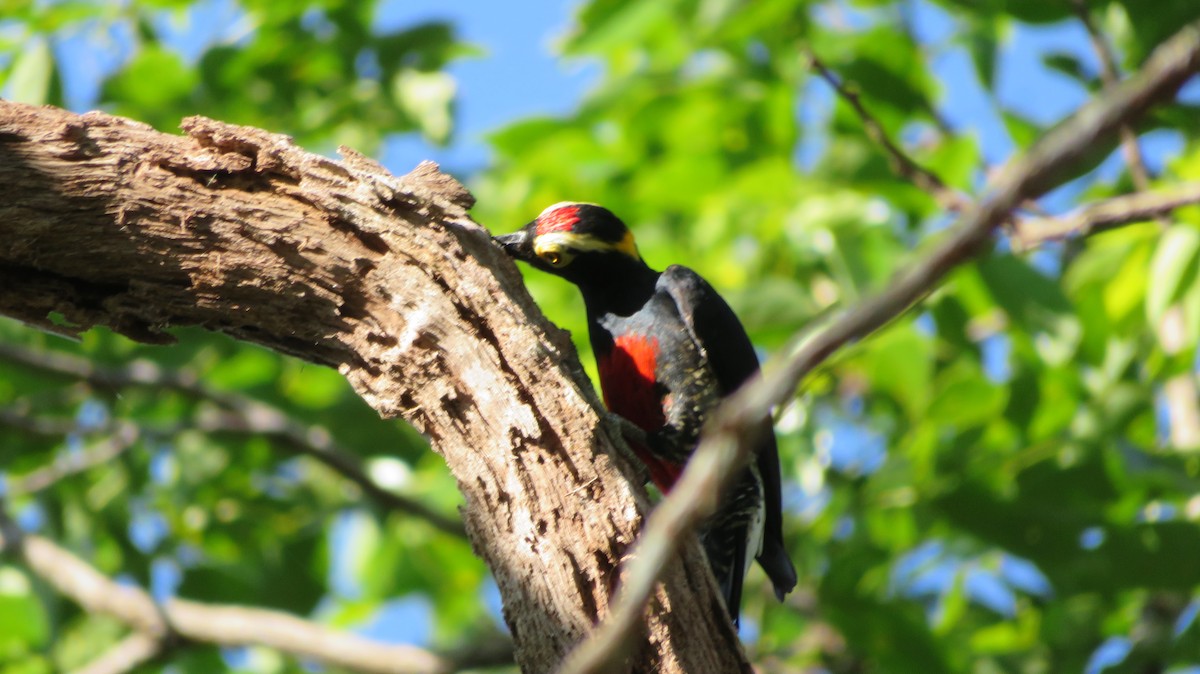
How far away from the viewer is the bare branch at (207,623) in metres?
5.48

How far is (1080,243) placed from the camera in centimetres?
560

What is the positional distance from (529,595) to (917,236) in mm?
3519

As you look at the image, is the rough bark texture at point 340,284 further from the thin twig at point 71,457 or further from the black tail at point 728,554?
the thin twig at point 71,457

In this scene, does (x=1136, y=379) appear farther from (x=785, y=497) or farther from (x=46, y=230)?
(x=46, y=230)

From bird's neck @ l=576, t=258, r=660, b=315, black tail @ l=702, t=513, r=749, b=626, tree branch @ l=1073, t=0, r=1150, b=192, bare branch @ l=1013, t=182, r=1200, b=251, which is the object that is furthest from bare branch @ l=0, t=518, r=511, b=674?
tree branch @ l=1073, t=0, r=1150, b=192

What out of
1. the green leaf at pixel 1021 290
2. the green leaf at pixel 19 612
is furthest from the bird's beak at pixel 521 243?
the green leaf at pixel 19 612

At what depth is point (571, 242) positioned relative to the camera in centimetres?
416

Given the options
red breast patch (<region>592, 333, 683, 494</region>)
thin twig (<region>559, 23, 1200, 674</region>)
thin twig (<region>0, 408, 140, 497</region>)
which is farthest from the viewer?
thin twig (<region>0, 408, 140, 497</region>)

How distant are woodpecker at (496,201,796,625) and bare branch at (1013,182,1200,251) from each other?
38.8 inches

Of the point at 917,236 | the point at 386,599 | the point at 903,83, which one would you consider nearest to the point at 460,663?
the point at 386,599

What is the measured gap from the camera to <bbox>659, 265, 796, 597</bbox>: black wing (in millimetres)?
3990

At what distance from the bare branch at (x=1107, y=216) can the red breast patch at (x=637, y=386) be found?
1181mm

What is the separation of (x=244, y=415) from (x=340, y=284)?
3561 mm

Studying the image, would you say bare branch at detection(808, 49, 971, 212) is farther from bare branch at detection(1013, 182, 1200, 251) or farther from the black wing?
the black wing
